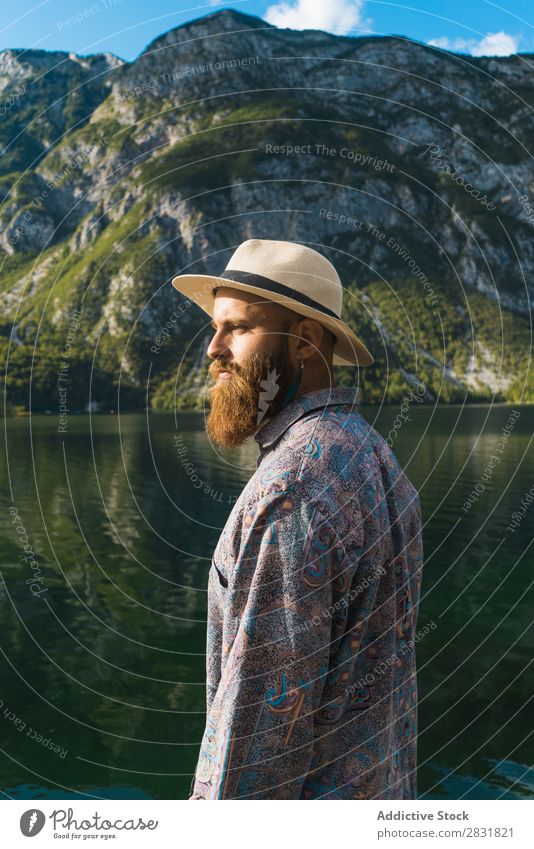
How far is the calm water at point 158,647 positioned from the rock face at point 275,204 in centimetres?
8084

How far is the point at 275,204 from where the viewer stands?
153 meters

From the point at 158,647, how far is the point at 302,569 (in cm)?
1789

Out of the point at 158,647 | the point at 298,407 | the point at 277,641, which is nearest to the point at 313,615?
the point at 277,641

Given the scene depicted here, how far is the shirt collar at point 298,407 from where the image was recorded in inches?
90.4

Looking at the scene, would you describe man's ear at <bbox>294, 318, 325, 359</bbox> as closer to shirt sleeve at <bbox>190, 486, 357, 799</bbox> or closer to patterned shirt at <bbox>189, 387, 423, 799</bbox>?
patterned shirt at <bbox>189, 387, 423, 799</bbox>

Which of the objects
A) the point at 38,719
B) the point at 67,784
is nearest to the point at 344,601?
the point at 67,784

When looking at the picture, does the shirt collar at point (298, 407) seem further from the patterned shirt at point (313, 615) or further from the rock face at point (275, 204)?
the rock face at point (275, 204)

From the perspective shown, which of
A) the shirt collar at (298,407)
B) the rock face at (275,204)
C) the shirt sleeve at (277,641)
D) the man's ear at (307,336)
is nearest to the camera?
the shirt sleeve at (277,641)

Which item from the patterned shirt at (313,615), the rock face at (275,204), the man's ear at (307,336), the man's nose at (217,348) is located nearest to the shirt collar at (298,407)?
the patterned shirt at (313,615)

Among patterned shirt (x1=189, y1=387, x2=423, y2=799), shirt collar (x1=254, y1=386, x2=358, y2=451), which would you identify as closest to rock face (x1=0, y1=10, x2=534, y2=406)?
shirt collar (x1=254, y1=386, x2=358, y2=451)

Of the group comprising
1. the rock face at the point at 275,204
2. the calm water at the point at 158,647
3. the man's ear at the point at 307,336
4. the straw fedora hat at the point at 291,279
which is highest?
the rock face at the point at 275,204

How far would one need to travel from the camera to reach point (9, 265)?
18588 cm

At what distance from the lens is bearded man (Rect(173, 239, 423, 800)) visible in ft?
6.57
